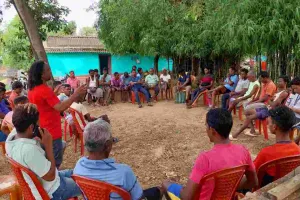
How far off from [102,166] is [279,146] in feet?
4.60

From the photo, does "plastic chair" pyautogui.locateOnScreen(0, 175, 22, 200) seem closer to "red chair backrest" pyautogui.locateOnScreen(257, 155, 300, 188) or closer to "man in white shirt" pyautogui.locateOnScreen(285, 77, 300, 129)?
"red chair backrest" pyautogui.locateOnScreen(257, 155, 300, 188)

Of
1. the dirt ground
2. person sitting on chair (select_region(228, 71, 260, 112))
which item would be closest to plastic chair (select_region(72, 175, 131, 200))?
the dirt ground

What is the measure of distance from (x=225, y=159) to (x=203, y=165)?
0.17m

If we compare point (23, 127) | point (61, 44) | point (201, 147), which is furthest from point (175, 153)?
point (61, 44)

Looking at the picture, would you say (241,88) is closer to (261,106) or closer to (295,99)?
(261,106)

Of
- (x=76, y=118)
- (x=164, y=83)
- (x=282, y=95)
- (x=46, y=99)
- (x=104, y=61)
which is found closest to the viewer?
(x=46, y=99)

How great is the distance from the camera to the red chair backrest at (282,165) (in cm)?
216

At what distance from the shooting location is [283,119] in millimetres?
2420

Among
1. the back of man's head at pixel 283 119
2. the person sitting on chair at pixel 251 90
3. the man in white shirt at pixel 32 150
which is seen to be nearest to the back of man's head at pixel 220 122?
the back of man's head at pixel 283 119

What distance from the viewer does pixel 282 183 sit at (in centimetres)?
192

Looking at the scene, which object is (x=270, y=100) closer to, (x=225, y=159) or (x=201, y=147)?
(x=201, y=147)

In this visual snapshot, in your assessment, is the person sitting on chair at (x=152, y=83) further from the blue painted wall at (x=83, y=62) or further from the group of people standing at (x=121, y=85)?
the blue painted wall at (x=83, y=62)

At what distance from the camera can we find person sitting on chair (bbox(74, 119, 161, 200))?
70.1 inches

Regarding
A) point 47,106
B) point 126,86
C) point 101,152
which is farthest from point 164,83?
point 101,152
